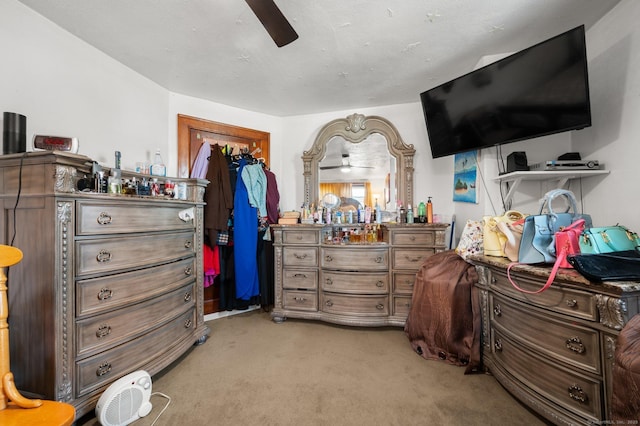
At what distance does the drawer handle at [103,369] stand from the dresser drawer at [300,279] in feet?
4.89

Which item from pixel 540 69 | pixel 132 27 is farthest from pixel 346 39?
pixel 132 27

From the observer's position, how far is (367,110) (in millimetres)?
3086

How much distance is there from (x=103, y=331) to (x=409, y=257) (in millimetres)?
2354

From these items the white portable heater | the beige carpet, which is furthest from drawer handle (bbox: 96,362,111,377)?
the beige carpet

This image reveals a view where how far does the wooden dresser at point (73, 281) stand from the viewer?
1.27 meters

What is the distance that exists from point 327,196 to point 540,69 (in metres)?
2.07

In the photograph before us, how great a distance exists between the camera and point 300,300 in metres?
2.65

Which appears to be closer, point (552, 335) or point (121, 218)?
point (552, 335)

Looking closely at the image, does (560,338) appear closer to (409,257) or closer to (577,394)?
(577,394)

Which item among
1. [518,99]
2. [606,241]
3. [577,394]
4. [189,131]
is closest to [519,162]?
[518,99]

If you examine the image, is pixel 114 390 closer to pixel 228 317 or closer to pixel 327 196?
pixel 228 317

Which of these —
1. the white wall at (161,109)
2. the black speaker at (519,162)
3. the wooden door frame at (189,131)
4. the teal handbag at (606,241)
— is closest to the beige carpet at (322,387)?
the teal handbag at (606,241)

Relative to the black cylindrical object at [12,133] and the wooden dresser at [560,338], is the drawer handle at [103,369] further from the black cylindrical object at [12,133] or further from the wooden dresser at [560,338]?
the wooden dresser at [560,338]

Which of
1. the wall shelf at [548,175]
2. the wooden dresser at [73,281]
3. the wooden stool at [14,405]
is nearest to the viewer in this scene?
the wooden stool at [14,405]
